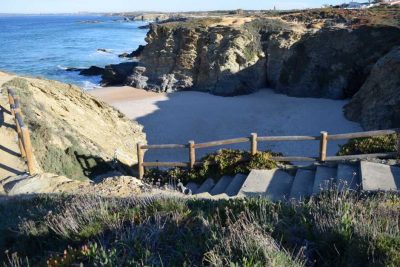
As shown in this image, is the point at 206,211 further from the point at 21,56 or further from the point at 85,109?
the point at 21,56

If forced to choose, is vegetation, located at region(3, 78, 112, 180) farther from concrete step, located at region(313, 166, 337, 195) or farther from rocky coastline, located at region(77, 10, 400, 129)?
rocky coastline, located at region(77, 10, 400, 129)

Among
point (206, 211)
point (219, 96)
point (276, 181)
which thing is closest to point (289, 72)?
point (219, 96)

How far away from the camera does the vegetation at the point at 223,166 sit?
31.6 feet

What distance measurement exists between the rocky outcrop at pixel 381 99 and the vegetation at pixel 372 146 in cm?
779

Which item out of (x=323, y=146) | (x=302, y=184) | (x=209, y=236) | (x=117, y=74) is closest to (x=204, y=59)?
(x=117, y=74)

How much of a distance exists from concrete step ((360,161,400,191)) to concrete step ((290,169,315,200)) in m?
1.05

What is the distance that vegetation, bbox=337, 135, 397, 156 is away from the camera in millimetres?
9250

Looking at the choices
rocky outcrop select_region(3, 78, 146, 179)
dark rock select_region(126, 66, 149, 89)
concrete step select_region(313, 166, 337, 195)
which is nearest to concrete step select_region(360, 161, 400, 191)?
concrete step select_region(313, 166, 337, 195)

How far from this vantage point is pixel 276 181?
8.61 meters

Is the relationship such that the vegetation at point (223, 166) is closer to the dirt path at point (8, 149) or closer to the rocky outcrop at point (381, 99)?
the dirt path at point (8, 149)

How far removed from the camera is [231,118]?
891 inches

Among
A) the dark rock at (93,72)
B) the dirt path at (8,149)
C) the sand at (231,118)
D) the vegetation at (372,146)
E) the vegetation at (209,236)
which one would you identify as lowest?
the sand at (231,118)

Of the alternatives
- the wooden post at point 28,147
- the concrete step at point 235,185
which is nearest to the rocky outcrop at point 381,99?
the concrete step at point 235,185

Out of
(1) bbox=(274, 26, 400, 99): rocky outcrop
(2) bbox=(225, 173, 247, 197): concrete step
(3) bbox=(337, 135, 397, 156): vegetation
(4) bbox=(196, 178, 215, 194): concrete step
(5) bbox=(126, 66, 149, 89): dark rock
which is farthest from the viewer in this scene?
(5) bbox=(126, 66, 149, 89): dark rock
